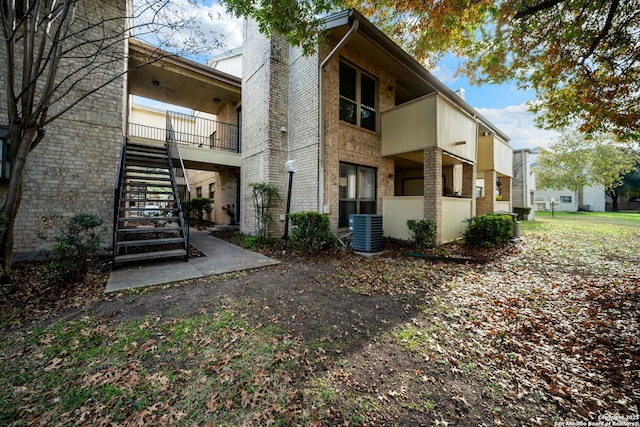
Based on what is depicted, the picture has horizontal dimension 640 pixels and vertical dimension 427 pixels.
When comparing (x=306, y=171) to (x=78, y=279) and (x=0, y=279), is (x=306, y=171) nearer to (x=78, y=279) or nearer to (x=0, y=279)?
(x=78, y=279)

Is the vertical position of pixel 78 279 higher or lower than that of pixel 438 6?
lower

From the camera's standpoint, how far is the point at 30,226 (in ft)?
18.1

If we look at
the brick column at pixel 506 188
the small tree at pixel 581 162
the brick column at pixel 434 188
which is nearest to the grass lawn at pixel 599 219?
the small tree at pixel 581 162

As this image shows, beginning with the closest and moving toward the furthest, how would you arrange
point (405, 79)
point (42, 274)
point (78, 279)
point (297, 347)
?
point (297, 347)
point (78, 279)
point (42, 274)
point (405, 79)

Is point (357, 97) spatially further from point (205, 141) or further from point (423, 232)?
point (205, 141)

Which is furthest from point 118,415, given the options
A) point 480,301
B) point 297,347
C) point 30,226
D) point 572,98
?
point 572,98

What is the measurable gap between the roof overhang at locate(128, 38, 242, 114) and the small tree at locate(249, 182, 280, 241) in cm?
546

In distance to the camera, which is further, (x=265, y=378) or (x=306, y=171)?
(x=306, y=171)

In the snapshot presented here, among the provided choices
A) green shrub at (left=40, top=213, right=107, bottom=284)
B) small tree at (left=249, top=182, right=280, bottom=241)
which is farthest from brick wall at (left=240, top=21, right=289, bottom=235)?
green shrub at (left=40, top=213, right=107, bottom=284)

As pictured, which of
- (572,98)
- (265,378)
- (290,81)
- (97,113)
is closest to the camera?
(265,378)

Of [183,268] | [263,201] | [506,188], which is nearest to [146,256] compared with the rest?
[183,268]

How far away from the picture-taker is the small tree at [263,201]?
7824 millimetres

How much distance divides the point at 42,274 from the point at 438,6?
969cm

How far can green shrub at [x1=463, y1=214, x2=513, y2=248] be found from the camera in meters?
7.61
